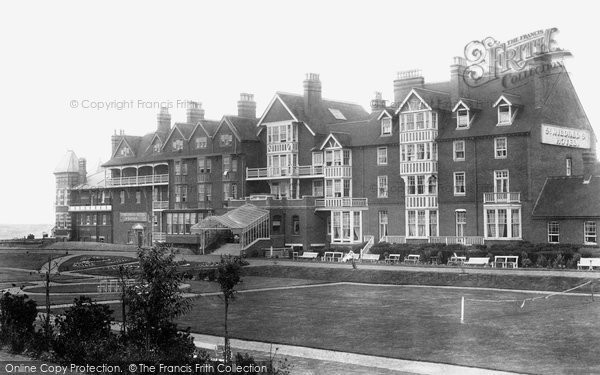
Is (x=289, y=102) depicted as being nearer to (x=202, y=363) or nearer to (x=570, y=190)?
(x=570, y=190)

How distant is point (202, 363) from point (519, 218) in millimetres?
36375

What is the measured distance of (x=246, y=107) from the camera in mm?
69688

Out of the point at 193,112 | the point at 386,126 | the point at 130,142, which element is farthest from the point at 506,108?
the point at 130,142

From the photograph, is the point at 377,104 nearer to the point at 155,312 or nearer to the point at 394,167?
the point at 394,167

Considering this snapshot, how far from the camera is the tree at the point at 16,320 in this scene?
18.9 m

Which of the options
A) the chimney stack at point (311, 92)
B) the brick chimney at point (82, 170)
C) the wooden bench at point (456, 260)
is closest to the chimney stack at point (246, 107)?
the chimney stack at point (311, 92)

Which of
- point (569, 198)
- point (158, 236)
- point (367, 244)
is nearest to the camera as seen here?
point (569, 198)

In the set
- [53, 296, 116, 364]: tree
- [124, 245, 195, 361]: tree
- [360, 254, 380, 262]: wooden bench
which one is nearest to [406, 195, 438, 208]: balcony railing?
[360, 254, 380, 262]: wooden bench

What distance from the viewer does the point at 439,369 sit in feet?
57.0

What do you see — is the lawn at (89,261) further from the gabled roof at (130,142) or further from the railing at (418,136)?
the gabled roof at (130,142)

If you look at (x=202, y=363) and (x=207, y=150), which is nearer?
(x=202, y=363)

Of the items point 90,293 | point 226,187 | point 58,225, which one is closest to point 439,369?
point 90,293

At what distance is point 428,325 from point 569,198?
1022 inches

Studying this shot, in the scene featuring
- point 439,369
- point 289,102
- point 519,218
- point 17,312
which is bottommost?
point 439,369
